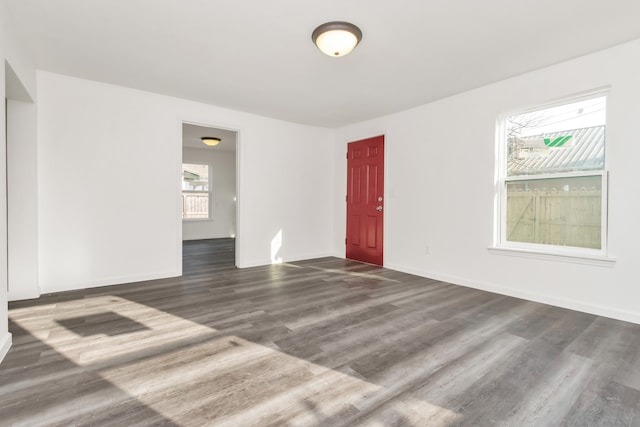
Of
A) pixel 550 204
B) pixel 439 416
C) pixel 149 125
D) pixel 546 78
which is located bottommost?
pixel 439 416

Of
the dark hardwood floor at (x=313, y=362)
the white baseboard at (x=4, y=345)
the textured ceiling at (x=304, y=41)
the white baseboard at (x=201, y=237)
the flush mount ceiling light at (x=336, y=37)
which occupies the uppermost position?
the textured ceiling at (x=304, y=41)

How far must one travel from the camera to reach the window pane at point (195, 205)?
8.53 meters

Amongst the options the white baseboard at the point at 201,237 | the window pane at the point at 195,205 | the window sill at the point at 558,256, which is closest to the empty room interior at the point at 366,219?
the window sill at the point at 558,256

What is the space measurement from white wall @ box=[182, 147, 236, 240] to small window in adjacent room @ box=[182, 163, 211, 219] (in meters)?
0.16

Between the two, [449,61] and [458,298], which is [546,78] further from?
[458,298]

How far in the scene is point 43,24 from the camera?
8.55 feet

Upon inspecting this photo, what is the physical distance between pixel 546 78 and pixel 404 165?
203 centimetres

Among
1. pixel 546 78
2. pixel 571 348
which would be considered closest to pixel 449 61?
pixel 546 78

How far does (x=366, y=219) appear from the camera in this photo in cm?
553

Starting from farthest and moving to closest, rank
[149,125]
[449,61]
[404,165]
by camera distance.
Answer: [404,165]
[149,125]
[449,61]

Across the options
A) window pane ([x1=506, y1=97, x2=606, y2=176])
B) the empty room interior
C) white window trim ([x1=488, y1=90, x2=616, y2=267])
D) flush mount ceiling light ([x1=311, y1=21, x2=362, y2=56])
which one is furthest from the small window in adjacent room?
window pane ([x1=506, y1=97, x2=606, y2=176])

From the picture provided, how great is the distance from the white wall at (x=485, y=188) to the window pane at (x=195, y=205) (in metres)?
4.98

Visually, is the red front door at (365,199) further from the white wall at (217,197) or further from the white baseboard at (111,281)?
the white wall at (217,197)

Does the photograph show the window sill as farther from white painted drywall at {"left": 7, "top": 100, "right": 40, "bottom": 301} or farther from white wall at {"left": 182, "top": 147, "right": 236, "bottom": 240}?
white wall at {"left": 182, "top": 147, "right": 236, "bottom": 240}
